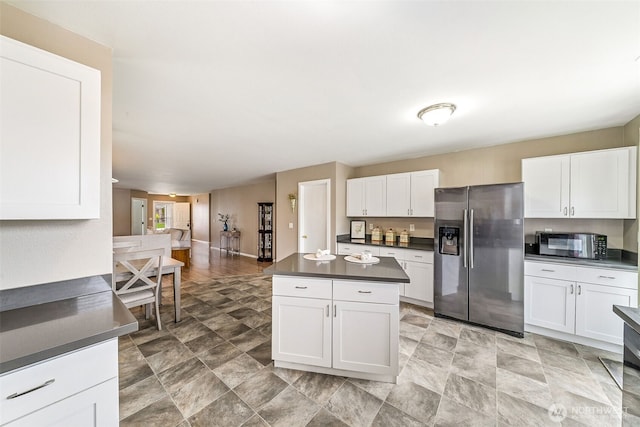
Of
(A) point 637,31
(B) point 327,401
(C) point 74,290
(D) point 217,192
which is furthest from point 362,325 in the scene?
(D) point 217,192

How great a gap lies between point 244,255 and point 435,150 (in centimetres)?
639

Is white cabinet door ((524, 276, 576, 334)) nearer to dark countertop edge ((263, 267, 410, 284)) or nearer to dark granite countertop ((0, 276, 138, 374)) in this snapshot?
dark countertop edge ((263, 267, 410, 284))

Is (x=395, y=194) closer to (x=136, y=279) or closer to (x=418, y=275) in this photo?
(x=418, y=275)

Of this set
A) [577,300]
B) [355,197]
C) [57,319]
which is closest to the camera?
[57,319]

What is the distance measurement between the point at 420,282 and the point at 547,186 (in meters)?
1.97

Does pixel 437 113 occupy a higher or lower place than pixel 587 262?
higher

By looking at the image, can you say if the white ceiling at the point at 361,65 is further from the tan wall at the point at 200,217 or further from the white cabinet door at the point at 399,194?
the tan wall at the point at 200,217

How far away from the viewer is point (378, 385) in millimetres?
1850

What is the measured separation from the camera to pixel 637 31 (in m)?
1.27

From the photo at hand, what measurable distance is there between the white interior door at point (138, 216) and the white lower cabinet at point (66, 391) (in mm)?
9956

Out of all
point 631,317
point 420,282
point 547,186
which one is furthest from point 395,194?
point 631,317

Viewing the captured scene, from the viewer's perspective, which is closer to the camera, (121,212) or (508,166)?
(508,166)

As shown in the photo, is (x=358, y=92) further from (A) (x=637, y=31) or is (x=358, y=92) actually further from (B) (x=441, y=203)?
(B) (x=441, y=203)

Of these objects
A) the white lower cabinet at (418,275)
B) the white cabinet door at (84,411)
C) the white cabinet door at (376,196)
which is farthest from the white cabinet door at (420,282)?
the white cabinet door at (84,411)
